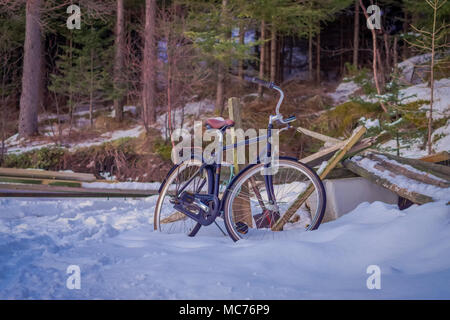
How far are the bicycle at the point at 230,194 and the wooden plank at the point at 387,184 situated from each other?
0.76 metres

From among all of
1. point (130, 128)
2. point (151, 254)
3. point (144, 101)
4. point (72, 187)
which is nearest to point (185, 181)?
point (151, 254)

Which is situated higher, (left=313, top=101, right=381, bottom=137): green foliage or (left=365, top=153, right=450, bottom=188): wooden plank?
(left=313, top=101, right=381, bottom=137): green foliage

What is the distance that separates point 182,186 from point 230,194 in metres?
0.71

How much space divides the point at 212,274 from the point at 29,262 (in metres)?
1.36

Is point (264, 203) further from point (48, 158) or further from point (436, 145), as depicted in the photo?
point (48, 158)

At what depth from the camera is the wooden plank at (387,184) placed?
3541 millimetres

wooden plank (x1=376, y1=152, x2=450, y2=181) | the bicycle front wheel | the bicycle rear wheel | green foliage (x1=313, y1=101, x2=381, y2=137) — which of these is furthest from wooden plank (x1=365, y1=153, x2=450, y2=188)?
green foliage (x1=313, y1=101, x2=381, y2=137)

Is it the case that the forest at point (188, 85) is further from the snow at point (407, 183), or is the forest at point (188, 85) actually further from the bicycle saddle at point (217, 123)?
the bicycle saddle at point (217, 123)

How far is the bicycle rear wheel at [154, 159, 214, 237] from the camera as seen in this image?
12.7 feet

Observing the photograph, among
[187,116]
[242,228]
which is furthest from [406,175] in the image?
[187,116]

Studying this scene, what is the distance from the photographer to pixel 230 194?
3475 mm

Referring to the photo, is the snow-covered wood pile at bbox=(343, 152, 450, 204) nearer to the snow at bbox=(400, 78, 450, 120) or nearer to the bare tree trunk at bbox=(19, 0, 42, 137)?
the snow at bbox=(400, 78, 450, 120)
